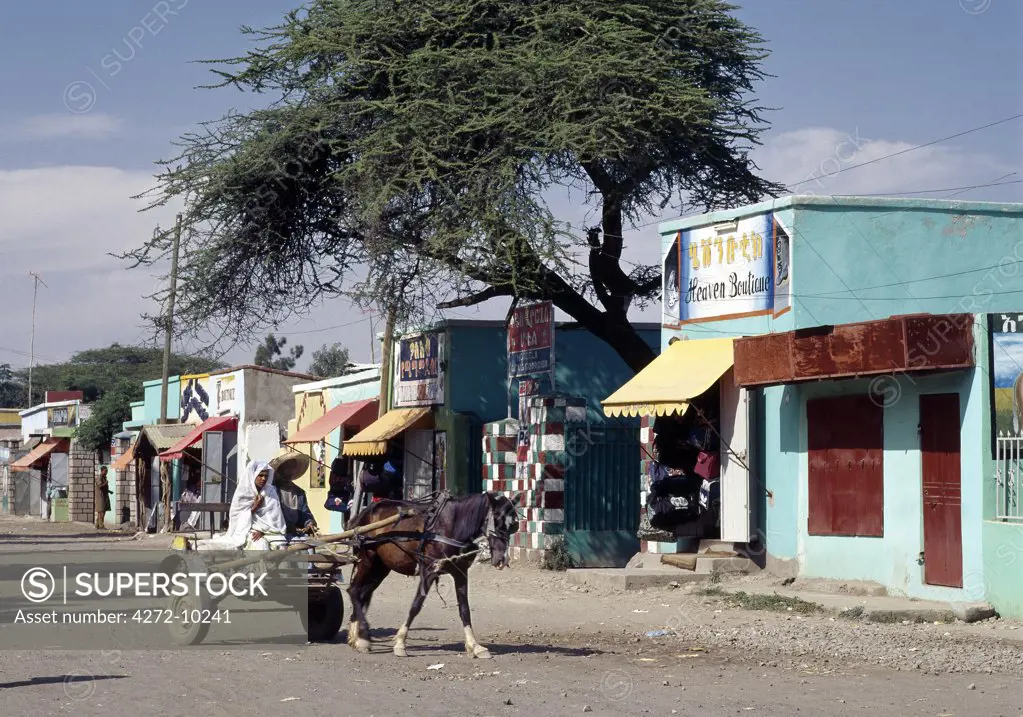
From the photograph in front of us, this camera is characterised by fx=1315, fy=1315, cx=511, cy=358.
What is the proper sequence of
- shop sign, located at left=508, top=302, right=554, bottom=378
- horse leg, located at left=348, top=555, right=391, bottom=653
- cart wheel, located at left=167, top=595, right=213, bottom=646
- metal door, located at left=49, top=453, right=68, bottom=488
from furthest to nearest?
metal door, located at left=49, top=453, right=68, bottom=488
shop sign, located at left=508, top=302, right=554, bottom=378
cart wheel, located at left=167, top=595, right=213, bottom=646
horse leg, located at left=348, top=555, right=391, bottom=653

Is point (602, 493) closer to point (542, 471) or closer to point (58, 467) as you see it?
point (542, 471)

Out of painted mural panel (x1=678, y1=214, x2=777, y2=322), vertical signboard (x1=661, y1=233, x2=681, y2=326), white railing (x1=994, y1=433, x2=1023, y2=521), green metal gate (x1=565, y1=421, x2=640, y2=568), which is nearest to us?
white railing (x1=994, y1=433, x2=1023, y2=521)

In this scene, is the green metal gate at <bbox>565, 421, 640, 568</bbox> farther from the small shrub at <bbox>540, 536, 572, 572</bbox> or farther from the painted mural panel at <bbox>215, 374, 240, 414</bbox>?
the painted mural panel at <bbox>215, 374, 240, 414</bbox>

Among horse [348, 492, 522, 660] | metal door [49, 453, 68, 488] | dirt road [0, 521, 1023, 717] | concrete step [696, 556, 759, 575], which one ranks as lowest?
dirt road [0, 521, 1023, 717]

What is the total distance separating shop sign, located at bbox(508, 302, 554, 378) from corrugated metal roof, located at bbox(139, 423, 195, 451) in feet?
57.7

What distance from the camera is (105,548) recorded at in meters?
30.6

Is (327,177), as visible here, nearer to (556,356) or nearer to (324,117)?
(324,117)

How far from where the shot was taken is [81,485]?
5019 centimetres

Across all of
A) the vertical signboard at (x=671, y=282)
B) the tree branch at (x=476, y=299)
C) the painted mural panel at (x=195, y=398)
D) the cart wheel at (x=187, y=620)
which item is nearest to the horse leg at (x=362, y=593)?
the cart wheel at (x=187, y=620)

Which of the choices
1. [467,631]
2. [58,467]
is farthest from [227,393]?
[467,631]

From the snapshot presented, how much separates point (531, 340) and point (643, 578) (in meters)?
6.45

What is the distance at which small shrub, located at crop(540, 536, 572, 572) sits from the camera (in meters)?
20.6

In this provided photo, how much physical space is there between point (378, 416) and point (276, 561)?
16.6m

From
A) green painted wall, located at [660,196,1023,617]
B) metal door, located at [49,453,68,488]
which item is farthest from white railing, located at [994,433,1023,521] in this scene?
metal door, located at [49,453,68,488]
